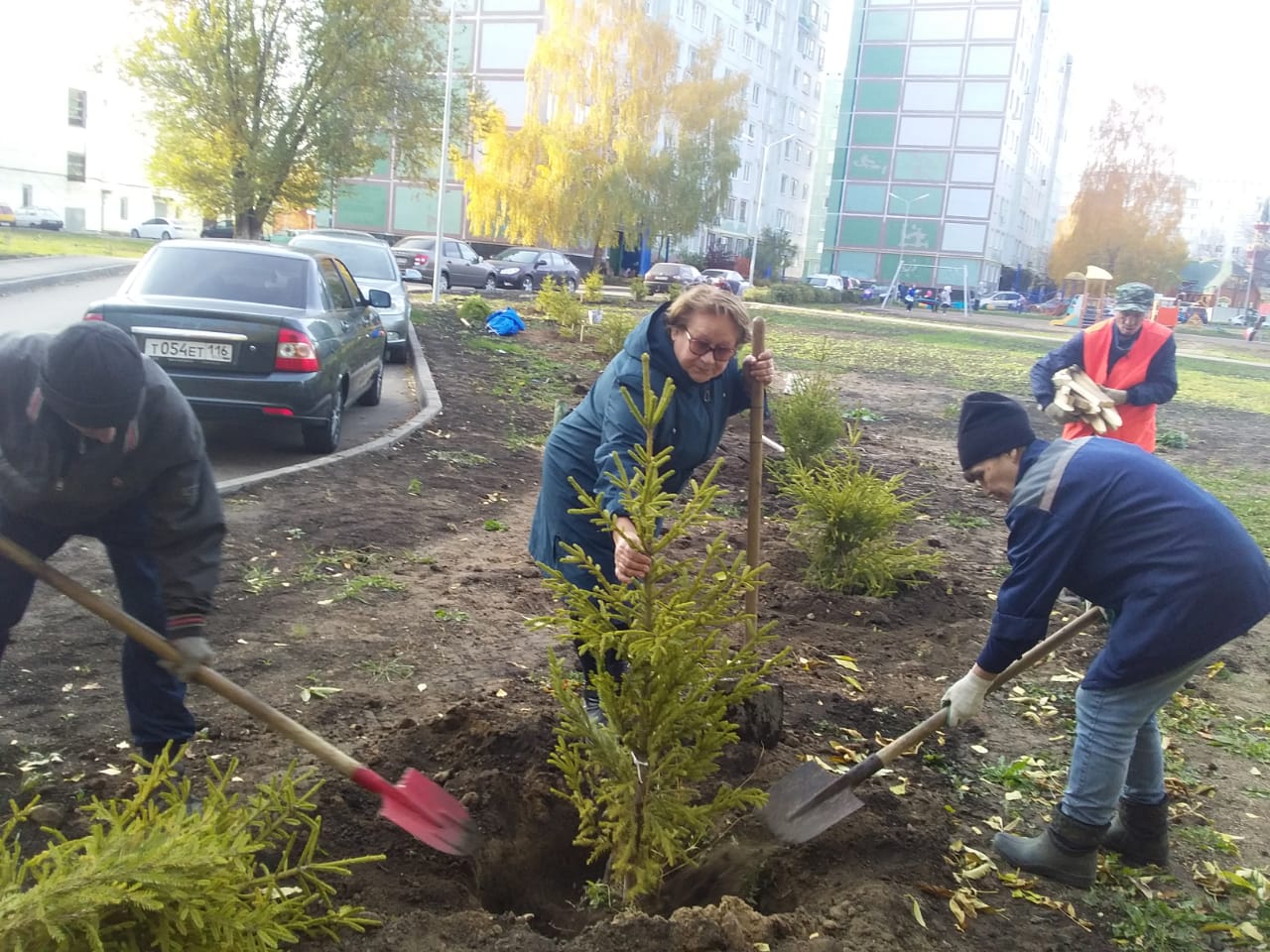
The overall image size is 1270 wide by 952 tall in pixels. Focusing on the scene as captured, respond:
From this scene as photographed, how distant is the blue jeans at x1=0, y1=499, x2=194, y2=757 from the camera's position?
9.61 ft

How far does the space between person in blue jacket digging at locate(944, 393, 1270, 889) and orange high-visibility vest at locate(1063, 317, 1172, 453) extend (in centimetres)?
271

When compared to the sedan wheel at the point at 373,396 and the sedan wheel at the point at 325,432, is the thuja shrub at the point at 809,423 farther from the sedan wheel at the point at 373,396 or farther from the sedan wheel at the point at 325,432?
the sedan wheel at the point at 373,396

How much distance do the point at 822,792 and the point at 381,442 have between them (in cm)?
567

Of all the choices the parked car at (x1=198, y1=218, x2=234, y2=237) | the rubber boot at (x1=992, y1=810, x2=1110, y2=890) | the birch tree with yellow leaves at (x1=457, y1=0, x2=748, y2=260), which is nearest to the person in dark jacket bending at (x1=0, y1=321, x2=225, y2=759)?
the rubber boot at (x1=992, y1=810, x2=1110, y2=890)

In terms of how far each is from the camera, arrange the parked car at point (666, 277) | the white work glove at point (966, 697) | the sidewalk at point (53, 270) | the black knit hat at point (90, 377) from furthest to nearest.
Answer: the parked car at point (666, 277) < the sidewalk at point (53, 270) < the white work glove at point (966, 697) < the black knit hat at point (90, 377)

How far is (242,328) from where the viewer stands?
7.07 metres

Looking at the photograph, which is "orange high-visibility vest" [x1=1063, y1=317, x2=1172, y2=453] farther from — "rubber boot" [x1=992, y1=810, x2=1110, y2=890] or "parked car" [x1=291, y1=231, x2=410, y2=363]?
"parked car" [x1=291, y1=231, x2=410, y2=363]

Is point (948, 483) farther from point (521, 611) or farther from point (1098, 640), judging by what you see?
point (521, 611)

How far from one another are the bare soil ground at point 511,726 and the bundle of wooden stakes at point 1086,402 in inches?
45.2

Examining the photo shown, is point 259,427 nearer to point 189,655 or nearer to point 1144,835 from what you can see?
point 189,655

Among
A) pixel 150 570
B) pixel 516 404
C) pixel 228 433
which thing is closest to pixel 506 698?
pixel 150 570

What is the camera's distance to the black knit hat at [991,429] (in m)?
2.91

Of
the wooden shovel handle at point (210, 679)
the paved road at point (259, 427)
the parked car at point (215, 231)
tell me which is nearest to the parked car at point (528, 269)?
the parked car at point (215, 231)

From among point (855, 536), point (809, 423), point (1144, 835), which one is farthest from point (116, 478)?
point (809, 423)
